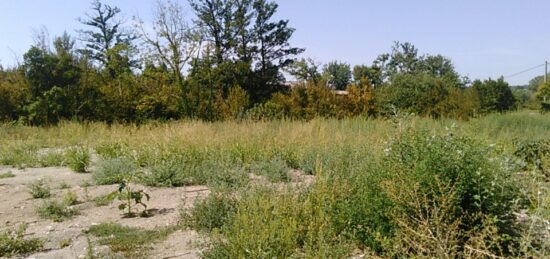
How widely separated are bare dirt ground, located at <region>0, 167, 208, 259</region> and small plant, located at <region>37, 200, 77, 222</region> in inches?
2.5

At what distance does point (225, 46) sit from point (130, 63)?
6235mm

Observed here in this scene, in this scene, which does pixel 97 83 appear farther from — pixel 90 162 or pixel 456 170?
pixel 456 170

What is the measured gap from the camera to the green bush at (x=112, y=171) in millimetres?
5656

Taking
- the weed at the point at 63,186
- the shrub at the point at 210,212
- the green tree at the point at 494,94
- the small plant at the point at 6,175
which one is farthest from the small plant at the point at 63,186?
the green tree at the point at 494,94

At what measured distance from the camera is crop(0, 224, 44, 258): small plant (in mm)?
3161

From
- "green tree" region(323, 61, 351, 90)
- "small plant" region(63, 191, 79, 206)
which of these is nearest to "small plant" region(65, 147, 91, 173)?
"small plant" region(63, 191, 79, 206)

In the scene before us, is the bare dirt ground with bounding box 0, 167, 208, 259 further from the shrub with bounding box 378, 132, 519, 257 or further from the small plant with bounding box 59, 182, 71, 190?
Answer: the shrub with bounding box 378, 132, 519, 257

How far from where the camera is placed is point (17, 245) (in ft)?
10.6

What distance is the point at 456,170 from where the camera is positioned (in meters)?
2.69

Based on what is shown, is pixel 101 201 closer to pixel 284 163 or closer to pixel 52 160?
pixel 284 163

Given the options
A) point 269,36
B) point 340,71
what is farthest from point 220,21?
point 340,71

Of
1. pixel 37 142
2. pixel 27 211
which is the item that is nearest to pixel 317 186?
pixel 27 211

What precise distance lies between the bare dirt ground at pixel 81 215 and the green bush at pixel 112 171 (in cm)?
18

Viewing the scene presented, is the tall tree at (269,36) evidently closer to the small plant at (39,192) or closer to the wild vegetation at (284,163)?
the wild vegetation at (284,163)
